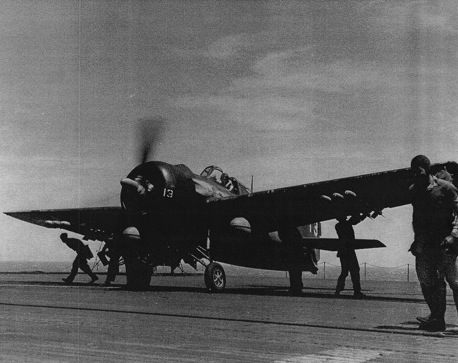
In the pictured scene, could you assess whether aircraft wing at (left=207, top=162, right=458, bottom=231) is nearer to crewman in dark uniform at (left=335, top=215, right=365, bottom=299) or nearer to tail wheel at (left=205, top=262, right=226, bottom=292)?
crewman in dark uniform at (left=335, top=215, right=365, bottom=299)

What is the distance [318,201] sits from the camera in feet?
50.0

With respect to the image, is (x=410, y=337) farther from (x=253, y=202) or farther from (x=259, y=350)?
(x=253, y=202)

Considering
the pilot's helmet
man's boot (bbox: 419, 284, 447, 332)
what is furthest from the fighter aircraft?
man's boot (bbox: 419, 284, 447, 332)

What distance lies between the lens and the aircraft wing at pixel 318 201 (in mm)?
13938

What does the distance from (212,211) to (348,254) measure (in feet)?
13.0

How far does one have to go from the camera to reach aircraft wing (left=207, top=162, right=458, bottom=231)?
13938 mm

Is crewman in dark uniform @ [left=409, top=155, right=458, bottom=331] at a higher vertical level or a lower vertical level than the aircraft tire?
higher

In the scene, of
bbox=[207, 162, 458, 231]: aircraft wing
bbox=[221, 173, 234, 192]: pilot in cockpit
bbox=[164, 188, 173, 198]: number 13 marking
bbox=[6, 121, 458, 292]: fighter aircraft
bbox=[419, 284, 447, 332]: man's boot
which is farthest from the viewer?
bbox=[221, 173, 234, 192]: pilot in cockpit

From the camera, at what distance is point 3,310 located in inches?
337

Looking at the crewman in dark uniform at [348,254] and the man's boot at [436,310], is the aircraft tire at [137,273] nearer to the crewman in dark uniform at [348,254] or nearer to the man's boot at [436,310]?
the crewman in dark uniform at [348,254]

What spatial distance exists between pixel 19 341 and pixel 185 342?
155 cm

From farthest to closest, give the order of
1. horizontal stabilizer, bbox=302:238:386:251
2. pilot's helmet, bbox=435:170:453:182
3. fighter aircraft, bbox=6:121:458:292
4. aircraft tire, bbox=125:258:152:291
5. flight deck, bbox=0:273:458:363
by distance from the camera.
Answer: horizontal stabilizer, bbox=302:238:386:251
aircraft tire, bbox=125:258:152:291
fighter aircraft, bbox=6:121:458:292
pilot's helmet, bbox=435:170:453:182
flight deck, bbox=0:273:458:363

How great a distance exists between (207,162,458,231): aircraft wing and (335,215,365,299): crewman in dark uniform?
0.52 meters

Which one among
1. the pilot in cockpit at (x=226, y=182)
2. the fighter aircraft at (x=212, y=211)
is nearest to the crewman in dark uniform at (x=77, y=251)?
the fighter aircraft at (x=212, y=211)
